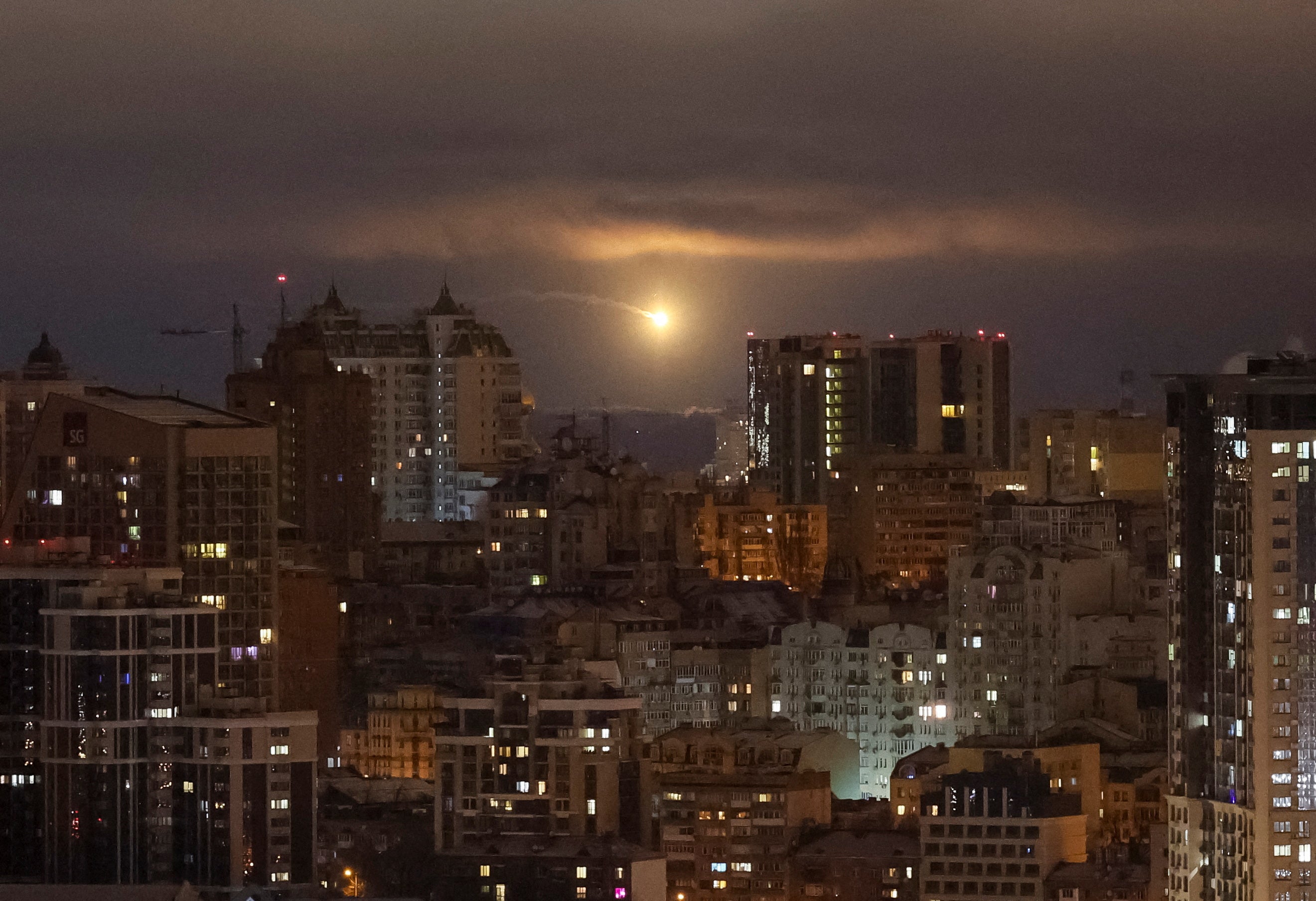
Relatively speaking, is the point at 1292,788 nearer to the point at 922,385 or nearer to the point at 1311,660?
the point at 1311,660

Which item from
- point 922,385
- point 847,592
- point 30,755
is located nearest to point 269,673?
point 30,755

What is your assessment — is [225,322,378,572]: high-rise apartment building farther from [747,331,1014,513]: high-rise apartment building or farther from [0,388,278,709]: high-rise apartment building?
[0,388,278,709]: high-rise apartment building

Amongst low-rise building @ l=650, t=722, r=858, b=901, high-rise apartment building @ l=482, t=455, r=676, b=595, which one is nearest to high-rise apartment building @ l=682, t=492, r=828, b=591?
high-rise apartment building @ l=482, t=455, r=676, b=595

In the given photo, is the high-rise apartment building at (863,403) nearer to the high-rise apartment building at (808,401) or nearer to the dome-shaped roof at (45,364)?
the high-rise apartment building at (808,401)

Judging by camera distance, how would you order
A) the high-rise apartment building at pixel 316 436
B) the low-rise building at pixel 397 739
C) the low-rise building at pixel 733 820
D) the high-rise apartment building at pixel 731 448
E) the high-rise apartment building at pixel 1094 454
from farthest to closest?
1. the high-rise apartment building at pixel 731 448
2. the high-rise apartment building at pixel 1094 454
3. the high-rise apartment building at pixel 316 436
4. the low-rise building at pixel 397 739
5. the low-rise building at pixel 733 820

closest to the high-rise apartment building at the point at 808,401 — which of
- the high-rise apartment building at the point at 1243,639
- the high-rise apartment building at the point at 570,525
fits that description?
the high-rise apartment building at the point at 570,525

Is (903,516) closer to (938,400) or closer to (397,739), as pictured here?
(938,400)

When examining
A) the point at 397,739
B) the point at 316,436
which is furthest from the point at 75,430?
the point at 316,436
